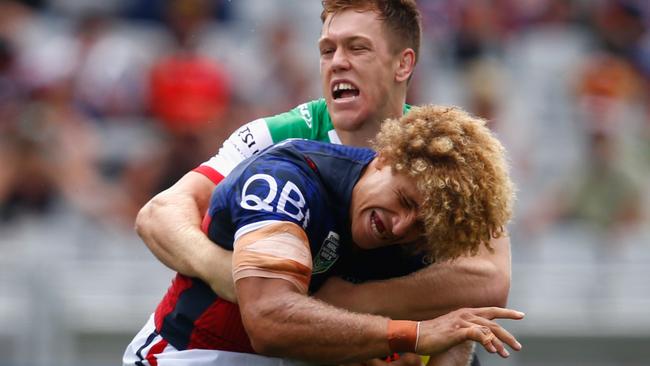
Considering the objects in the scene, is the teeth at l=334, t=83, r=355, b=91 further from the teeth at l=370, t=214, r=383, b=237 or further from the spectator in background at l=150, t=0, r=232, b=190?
the spectator in background at l=150, t=0, r=232, b=190

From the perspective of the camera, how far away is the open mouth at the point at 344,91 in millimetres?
5734

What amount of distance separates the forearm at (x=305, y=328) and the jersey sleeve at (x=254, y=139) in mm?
1123

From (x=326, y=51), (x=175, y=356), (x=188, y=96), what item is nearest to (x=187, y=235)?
(x=175, y=356)

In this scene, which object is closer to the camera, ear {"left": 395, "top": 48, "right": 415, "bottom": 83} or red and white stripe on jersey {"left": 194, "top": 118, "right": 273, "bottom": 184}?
red and white stripe on jersey {"left": 194, "top": 118, "right": 273, "bottom": 184}

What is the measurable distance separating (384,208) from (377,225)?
0.07 m

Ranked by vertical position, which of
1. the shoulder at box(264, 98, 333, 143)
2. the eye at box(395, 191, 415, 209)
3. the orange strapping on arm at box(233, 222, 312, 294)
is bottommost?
the orange strapping on arm at box(233, 222, 312, 294)

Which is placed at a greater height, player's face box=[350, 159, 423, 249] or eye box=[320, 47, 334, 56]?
eye box=[320, 47, 334, 56]

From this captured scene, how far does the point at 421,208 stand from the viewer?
4.68m

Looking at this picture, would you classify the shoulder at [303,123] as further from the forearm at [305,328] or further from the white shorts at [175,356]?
the forearm at [305,328]

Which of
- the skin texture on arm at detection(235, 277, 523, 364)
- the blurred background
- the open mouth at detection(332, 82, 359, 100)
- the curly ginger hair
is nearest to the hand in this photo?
the skin texture on arm at detection(235, 277, 523, 364)

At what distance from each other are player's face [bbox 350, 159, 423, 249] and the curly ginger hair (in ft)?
0.12

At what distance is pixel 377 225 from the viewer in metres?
4.75

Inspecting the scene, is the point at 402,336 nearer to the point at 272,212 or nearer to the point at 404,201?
the point at 404,201

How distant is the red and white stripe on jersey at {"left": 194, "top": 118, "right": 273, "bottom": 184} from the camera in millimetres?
5613
